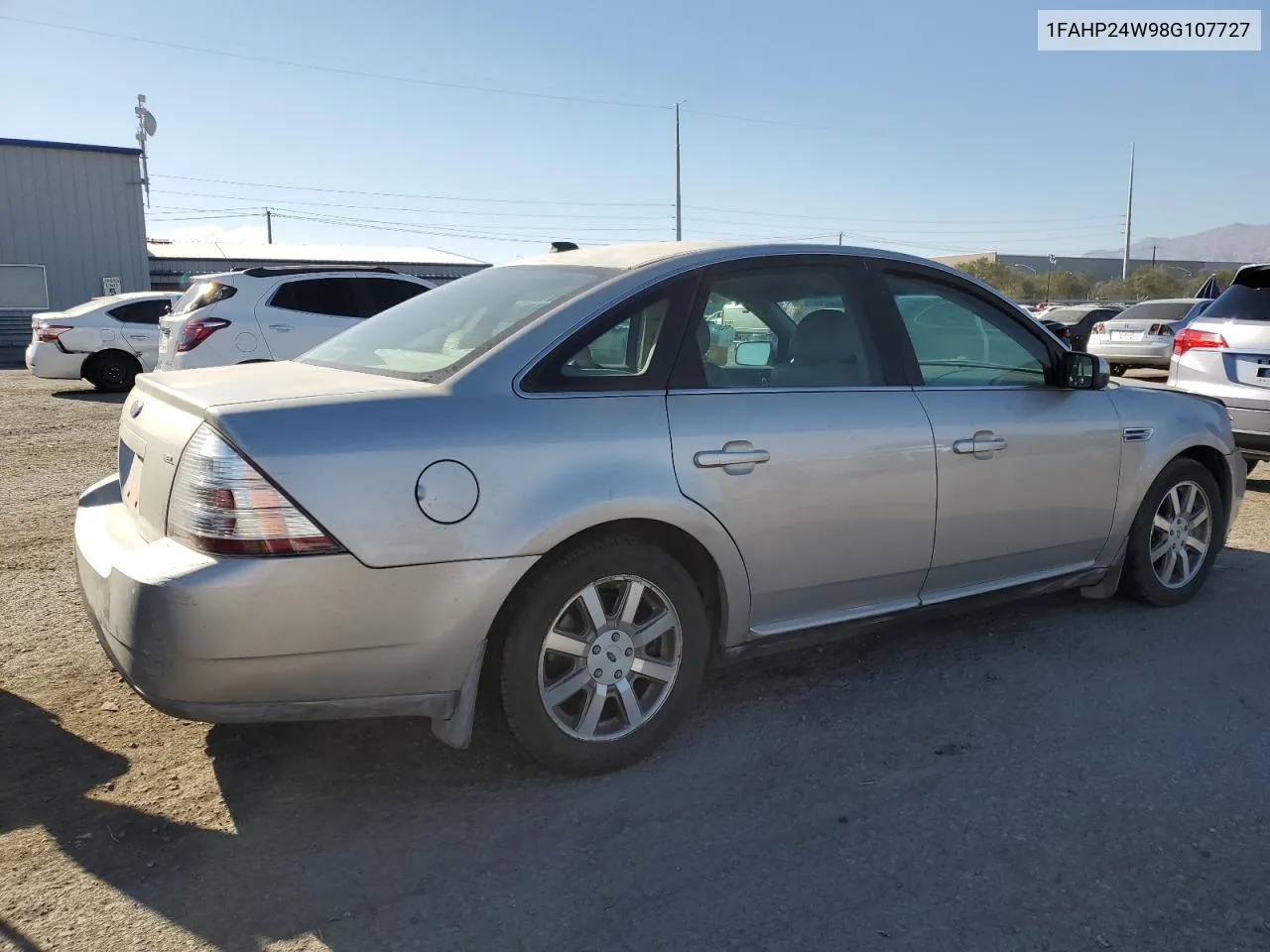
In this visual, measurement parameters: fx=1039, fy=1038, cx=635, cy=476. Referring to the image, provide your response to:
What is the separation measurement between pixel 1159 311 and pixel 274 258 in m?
38.6

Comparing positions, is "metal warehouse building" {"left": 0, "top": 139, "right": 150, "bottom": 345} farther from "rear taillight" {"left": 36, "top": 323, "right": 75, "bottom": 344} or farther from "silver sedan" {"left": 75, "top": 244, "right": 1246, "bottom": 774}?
"silver sedan" {"left": 75, "top": 244, "right": 1246, "bottom": 774}

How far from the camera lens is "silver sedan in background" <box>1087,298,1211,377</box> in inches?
677

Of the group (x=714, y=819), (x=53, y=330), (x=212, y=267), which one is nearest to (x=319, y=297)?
(x=53, y=330)

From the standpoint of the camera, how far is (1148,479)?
15.2 ft

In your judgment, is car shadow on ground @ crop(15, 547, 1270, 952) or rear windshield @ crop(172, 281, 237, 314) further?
rear windshield @ crop(172, 281, 237, 314)

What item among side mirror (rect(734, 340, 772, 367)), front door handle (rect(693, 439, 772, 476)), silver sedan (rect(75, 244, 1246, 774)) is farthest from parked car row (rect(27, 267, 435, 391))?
front door handle (rect(693, 439, 772, 476))

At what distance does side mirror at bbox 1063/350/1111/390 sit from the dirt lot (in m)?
1.13

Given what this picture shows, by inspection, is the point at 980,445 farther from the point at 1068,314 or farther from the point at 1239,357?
the point at 1068,314

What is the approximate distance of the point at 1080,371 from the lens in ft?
14.2

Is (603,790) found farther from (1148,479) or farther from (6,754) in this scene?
(1148,479)

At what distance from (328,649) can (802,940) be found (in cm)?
139

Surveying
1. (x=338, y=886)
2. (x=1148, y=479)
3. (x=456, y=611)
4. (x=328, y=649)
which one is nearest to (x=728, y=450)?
(x=456, y=611)

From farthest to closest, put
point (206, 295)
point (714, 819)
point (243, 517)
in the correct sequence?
point (206, 295)
point (714, 819)
point (243, 517)

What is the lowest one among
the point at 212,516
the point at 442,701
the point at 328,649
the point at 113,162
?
the point at 442,701
